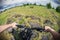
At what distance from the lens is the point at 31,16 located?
2.54 m

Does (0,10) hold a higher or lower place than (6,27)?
higher

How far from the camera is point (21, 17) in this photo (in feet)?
8.28

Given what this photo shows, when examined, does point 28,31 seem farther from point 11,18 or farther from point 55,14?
point 55,14

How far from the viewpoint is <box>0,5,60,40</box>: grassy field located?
252 cm

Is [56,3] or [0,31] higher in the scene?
[56,3]

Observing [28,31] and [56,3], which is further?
[56,3]

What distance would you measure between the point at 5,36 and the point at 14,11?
0.39 metres

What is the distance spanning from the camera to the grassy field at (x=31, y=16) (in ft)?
8.27

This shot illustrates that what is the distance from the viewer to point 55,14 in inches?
104

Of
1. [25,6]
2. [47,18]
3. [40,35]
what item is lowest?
[40,35]

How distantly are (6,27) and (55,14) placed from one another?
0.74m

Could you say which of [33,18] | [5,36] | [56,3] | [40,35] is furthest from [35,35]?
[56,3]

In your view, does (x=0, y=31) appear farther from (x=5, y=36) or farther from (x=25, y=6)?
(x=25, y=6)

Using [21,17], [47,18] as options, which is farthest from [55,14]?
[21,17]
